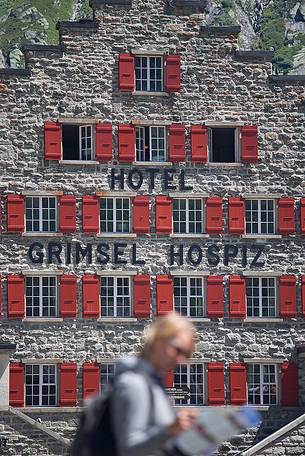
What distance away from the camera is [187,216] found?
1841 inches

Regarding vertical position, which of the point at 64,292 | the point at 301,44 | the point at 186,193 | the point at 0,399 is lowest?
the point at 0,399

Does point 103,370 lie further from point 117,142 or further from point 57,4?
point 57,4

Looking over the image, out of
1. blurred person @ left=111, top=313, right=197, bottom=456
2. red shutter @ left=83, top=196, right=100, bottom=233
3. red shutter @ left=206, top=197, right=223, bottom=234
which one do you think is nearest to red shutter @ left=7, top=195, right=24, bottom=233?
red shutter @ left=83, top=196, right=100, bottom=233

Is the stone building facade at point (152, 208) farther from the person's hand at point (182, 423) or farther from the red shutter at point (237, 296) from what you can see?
the person's hand at point (182, 423)

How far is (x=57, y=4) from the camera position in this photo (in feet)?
562

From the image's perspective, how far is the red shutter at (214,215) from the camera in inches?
1833

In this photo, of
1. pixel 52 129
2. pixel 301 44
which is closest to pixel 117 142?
pixel 52 129

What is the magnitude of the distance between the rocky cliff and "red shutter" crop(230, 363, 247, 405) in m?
99.9

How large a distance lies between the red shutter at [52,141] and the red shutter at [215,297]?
19.1 feet

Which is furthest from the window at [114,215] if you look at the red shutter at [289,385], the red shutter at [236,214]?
the red shutter at [289,385]

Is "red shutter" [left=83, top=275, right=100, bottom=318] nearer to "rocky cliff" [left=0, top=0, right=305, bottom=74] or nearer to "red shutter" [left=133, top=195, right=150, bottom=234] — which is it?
"red shutter" [left=133, top=195, right=150, bottom=234]

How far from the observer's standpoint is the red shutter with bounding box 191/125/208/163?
4678 centimetres

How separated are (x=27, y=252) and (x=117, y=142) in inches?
169

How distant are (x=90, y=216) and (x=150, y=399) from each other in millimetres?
37549
